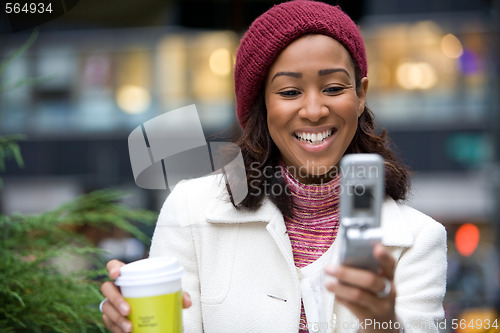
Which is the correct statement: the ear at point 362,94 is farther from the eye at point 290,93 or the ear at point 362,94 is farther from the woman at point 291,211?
the eye at point 290,93

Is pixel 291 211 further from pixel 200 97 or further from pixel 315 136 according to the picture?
pixel 200 97

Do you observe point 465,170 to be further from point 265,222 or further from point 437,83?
point 265,222

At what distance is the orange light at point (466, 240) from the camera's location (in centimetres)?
967

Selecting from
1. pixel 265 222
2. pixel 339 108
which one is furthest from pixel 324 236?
pixel 339 108

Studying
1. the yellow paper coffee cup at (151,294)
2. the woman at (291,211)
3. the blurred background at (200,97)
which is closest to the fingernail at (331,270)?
the yellow paper coffee cup at (151,294)

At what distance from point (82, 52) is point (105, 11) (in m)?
10.7

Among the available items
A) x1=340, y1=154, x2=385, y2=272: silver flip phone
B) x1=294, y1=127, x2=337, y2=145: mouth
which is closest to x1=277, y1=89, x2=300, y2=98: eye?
x1=294, y1=127, x2=337, y2=145: mouth

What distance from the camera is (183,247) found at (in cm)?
188

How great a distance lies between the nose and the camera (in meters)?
1.75

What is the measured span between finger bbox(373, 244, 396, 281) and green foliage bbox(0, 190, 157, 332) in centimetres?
112

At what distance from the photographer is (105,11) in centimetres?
336

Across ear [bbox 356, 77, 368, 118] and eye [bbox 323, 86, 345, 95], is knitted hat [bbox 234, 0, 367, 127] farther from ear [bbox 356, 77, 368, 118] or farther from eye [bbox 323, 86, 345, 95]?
eye [bbox 323, 86, 345, 95]

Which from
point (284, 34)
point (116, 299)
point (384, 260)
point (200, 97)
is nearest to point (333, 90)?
point (284, 34)

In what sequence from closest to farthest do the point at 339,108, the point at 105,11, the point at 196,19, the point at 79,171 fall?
1. the point at 339,108
2. the point at 105,11
3. the point at 196,19
4. the point at 79,171
